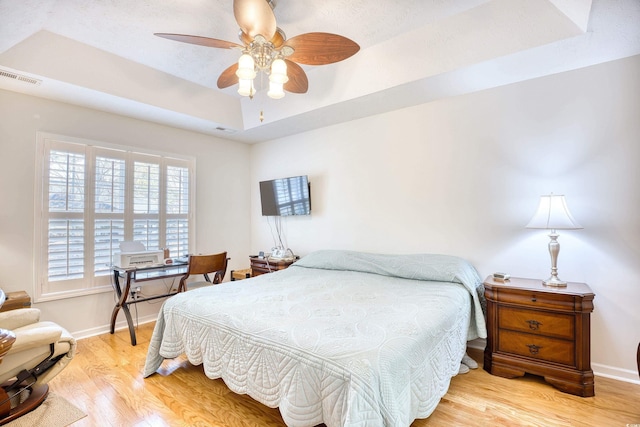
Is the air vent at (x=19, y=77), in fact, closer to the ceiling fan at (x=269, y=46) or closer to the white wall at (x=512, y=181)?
the ceiling fan at (x=269, y=46)

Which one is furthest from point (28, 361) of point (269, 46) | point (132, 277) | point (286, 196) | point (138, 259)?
point (286, 196)

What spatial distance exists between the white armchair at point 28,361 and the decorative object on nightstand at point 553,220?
3412 mm

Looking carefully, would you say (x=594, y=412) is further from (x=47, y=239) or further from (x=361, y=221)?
(x=47, y=239)

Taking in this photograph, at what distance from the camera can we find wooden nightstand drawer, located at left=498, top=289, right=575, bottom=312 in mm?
2109

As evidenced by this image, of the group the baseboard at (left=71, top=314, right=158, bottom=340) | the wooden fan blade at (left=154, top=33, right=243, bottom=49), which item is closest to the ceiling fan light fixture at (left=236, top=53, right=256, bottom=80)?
the wooden fan blade at (left=154, top=33, right=243, bottom=49)

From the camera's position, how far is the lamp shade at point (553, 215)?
87.8 inches

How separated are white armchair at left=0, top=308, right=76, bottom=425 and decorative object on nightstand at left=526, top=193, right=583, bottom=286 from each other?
3412 millimetres

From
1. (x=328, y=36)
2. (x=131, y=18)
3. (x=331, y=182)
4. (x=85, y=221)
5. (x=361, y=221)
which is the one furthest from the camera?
(x=331, y=182)

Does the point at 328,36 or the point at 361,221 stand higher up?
the point at 328,36

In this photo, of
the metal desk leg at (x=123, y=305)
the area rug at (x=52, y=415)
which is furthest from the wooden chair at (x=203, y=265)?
the area rug at (x=52, y=415)

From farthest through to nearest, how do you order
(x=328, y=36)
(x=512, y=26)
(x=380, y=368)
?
1. (x=512, y=26)
2. (x=328, y=36)
3. (x=380, y=368)

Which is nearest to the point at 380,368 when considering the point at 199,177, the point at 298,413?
the point at 298,413

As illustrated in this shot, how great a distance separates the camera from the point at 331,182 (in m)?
3.88

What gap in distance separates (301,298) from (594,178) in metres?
2.43
